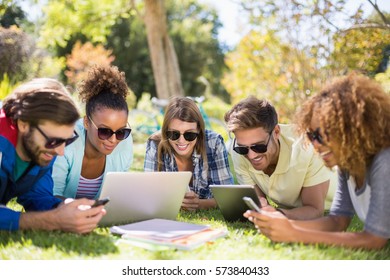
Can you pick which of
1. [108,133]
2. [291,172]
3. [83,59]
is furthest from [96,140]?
[83,59]

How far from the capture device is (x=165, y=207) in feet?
12.6

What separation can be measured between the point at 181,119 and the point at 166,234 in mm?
1786

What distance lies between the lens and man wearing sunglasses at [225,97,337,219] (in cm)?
399

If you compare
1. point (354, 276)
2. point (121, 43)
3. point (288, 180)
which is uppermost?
point (121, 43)

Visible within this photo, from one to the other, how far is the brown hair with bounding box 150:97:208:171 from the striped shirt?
65 centimetres

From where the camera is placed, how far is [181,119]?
470 centimetres

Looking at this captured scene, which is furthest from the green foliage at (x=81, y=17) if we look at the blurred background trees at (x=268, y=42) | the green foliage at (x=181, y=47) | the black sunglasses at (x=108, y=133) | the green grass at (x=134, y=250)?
the green grass at (x=134, y=250)

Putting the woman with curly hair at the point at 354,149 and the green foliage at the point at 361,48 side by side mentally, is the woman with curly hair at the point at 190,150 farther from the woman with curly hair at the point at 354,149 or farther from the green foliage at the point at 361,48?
the green foliage at the point at 361,48

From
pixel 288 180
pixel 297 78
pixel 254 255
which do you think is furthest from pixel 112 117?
pixel 297 78

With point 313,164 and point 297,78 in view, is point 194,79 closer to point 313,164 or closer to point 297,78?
point 297,78

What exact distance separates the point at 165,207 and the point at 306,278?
4.72 feet

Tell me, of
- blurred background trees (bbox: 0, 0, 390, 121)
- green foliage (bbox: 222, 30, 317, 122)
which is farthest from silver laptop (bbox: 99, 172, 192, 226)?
green foliage (bbox: 222, 30, 317, 122)

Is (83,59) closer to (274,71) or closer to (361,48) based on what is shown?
(274,71)

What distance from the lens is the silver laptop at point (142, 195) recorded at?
137 inches
